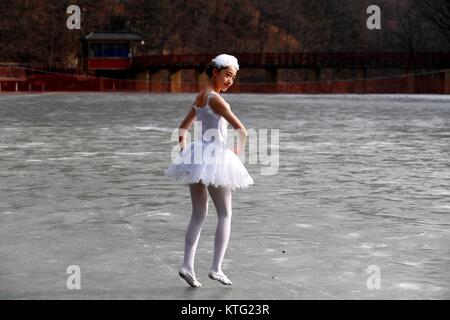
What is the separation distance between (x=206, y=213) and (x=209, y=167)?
1.29 ft

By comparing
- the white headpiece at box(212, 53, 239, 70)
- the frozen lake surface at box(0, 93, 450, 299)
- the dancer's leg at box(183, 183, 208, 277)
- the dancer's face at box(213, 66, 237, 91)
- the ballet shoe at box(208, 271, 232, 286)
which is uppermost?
the white headpiece at box(212, 53, 239, 70)

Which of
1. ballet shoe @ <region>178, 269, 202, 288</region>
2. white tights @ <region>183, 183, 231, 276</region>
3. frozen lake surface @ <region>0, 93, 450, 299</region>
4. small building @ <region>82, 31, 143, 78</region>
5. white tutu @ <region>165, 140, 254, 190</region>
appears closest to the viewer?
white tutu @ <region>165, 140, 254, 190</region>

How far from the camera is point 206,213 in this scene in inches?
238

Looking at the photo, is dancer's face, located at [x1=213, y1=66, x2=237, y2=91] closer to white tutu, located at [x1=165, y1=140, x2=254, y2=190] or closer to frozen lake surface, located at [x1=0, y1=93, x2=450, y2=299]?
white tutu, located at [x1=165, y1=140, x2=254, y2=190]

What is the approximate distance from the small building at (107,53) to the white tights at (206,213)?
74944mm

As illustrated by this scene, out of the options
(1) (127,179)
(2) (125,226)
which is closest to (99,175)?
(1) (127,179)

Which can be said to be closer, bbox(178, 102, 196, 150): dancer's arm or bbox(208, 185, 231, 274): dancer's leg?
bbox(208, 185, 231, 274): dancer's leg

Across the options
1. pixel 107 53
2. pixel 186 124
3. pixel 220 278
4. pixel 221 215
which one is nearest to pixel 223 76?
pixel 186 124

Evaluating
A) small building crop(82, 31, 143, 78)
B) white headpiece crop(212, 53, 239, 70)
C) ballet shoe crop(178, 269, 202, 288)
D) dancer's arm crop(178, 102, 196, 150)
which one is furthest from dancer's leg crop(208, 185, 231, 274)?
small building crop(82, 31, 143, 78)

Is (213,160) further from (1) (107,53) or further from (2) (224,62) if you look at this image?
(1) (107,53)

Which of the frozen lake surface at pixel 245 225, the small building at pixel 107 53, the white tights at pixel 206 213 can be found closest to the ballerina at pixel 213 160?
the white tights at pixel 206 213

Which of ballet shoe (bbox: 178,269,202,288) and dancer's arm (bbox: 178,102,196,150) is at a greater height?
dancer's arm (bbox: 178,102,196,150)

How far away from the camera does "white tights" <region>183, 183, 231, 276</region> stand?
5.91 meters
